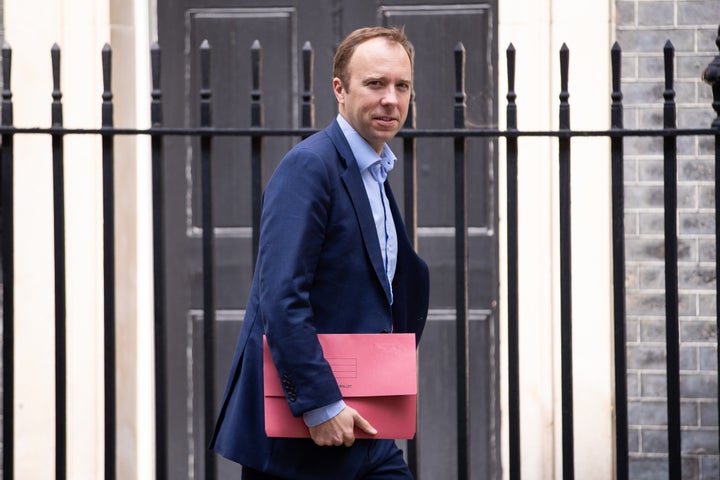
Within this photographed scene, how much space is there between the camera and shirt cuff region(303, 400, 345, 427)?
7.81 feet

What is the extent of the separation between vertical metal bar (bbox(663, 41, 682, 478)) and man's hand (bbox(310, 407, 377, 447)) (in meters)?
1.33

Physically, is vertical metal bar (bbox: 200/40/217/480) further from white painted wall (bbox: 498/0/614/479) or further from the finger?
white painted wall (bbox: 498/0/614/479)

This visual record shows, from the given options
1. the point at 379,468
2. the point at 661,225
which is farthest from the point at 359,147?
the point at 661,225

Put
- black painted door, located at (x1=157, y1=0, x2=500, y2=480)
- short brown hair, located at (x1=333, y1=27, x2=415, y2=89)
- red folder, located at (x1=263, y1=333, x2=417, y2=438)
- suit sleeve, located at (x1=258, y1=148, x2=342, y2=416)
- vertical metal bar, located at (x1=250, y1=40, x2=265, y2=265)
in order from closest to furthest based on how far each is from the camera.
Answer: suit sleeve, located at (x1=258, y1=148, x2=342, y2=416) → red folder, located at (x1=263, y1=333, x2=417, y2=438) → short brown hair, located at (x1=333, y1=27, x2=415, y2=89) → vertical metal bar, located at (x1=250, y1=40, x2=265, y2=265) → black painted door, located at (x1=157, y1=0, x2=500, y2=480)

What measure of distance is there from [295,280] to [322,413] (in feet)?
0.99

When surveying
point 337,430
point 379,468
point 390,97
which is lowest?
point 379,468

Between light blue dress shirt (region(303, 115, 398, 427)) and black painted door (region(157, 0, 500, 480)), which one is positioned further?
black painted door (region(157, 0, 500, 480))

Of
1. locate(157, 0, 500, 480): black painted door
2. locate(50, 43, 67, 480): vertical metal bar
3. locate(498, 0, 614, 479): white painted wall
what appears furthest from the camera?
locate(157, 0, 500, 480): black painted door

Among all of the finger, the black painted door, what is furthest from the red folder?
the black painted door

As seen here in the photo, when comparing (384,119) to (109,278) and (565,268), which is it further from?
(109,278)

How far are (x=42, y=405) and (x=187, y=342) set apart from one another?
841 mm

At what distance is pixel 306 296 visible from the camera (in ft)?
7.79

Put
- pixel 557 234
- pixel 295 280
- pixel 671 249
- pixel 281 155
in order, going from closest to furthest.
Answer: pixel 295 280
pixel 671 249
pixel 557 234
pixel 281 155

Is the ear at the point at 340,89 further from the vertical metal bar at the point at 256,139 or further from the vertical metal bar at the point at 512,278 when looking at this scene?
the vertical metal bar at the point at 512,278
